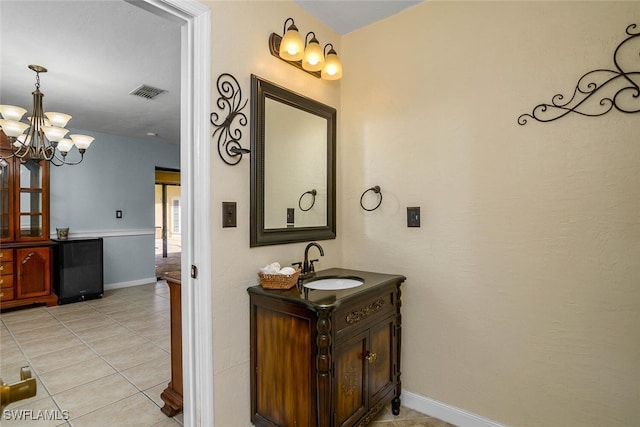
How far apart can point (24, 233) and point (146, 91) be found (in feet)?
9.00

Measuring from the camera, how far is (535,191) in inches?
62.5

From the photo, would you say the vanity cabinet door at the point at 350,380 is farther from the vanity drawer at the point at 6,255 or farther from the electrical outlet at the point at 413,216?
the vanity drawer at the point at 6,255

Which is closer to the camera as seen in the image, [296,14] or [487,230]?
[487,230]

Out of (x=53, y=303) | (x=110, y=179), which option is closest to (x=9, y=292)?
(x=53, y=303)

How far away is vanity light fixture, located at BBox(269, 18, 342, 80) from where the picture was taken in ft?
5.70

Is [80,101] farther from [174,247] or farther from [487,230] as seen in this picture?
[174,247]

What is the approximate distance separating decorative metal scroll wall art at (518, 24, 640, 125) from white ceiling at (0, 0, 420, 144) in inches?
41.4

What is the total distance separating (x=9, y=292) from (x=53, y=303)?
1.53 ft

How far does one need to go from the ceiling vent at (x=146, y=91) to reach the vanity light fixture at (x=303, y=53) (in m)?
1.87

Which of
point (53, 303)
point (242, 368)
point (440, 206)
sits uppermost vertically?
point (440, 206)

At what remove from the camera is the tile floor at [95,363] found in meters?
1.91

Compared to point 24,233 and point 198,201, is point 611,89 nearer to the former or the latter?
point 198,201

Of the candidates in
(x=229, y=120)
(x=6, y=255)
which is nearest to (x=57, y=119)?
(x=229, y=120)

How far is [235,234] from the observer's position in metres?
1.61
